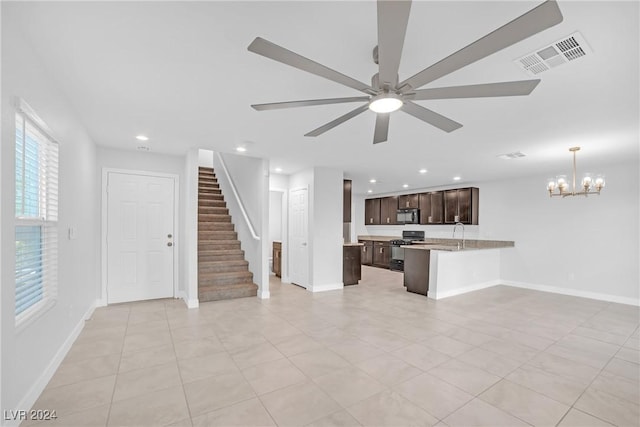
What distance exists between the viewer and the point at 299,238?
637 cm

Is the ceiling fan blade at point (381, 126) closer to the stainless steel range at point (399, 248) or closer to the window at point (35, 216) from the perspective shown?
the window at point (35, 216)

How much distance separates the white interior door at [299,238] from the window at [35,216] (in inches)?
158

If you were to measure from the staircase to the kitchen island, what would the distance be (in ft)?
9.99

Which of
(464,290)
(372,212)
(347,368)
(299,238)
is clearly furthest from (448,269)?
(372,212)

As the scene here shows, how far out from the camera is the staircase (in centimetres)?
525

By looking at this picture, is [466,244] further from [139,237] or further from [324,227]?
[139,237]

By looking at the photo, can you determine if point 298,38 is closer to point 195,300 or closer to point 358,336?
point 358,336

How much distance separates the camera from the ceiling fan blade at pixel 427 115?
1975 mm

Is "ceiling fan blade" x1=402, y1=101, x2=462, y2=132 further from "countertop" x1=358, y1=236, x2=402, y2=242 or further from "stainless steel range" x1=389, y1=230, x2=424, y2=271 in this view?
"countertop" x1=358, y1=236, x2=402, y2=242

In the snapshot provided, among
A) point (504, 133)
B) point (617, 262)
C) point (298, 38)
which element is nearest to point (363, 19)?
point (298, 38)

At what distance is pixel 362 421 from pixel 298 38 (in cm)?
251

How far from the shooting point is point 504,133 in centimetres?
367

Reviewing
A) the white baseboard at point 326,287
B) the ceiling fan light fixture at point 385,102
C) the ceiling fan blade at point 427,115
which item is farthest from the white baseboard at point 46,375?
the white baseboard at point 326,287

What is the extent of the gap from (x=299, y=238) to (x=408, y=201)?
13.5 ft
